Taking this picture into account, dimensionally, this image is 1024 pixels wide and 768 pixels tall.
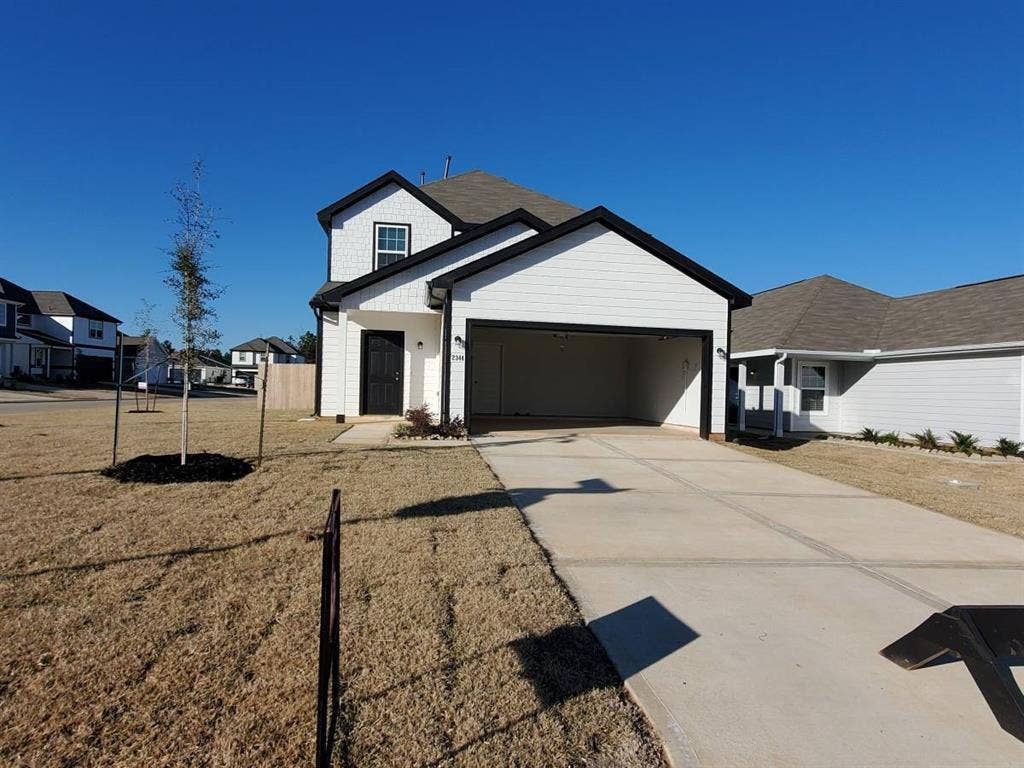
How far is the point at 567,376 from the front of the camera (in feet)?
59.0

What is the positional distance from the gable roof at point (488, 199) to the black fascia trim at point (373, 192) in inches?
37.1

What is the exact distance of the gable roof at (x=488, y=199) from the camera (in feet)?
58.1

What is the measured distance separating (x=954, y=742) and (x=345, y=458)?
25.0ft

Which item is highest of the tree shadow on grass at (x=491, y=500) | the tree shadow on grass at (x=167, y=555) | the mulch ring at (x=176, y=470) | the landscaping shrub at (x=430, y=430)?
the landscaping shrub at (x=430, y=430)

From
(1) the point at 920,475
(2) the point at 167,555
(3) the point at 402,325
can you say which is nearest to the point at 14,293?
(3) the point at 402,325

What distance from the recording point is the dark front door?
49.3 feet

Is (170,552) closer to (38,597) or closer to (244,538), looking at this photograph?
(244,538)

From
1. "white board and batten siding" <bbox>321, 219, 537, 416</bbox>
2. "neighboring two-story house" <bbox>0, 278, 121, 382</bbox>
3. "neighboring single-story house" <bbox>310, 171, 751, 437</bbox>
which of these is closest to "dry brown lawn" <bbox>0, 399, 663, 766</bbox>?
"neighboring single-story house" <bbox>310, 171, 751, 437</bbox>

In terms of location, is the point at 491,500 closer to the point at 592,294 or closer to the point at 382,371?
the point at 592,294

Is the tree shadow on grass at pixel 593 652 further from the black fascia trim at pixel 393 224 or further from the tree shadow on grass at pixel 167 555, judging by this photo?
the black fascia trim at pixel 393 224

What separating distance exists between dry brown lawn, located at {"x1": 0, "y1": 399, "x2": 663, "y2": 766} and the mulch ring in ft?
3.14

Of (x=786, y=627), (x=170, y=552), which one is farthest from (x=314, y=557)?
(x=786, y=627)

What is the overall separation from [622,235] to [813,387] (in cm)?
861

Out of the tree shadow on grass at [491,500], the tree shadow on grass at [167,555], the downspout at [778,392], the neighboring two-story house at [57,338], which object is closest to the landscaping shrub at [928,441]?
the downspout at [778,392]
